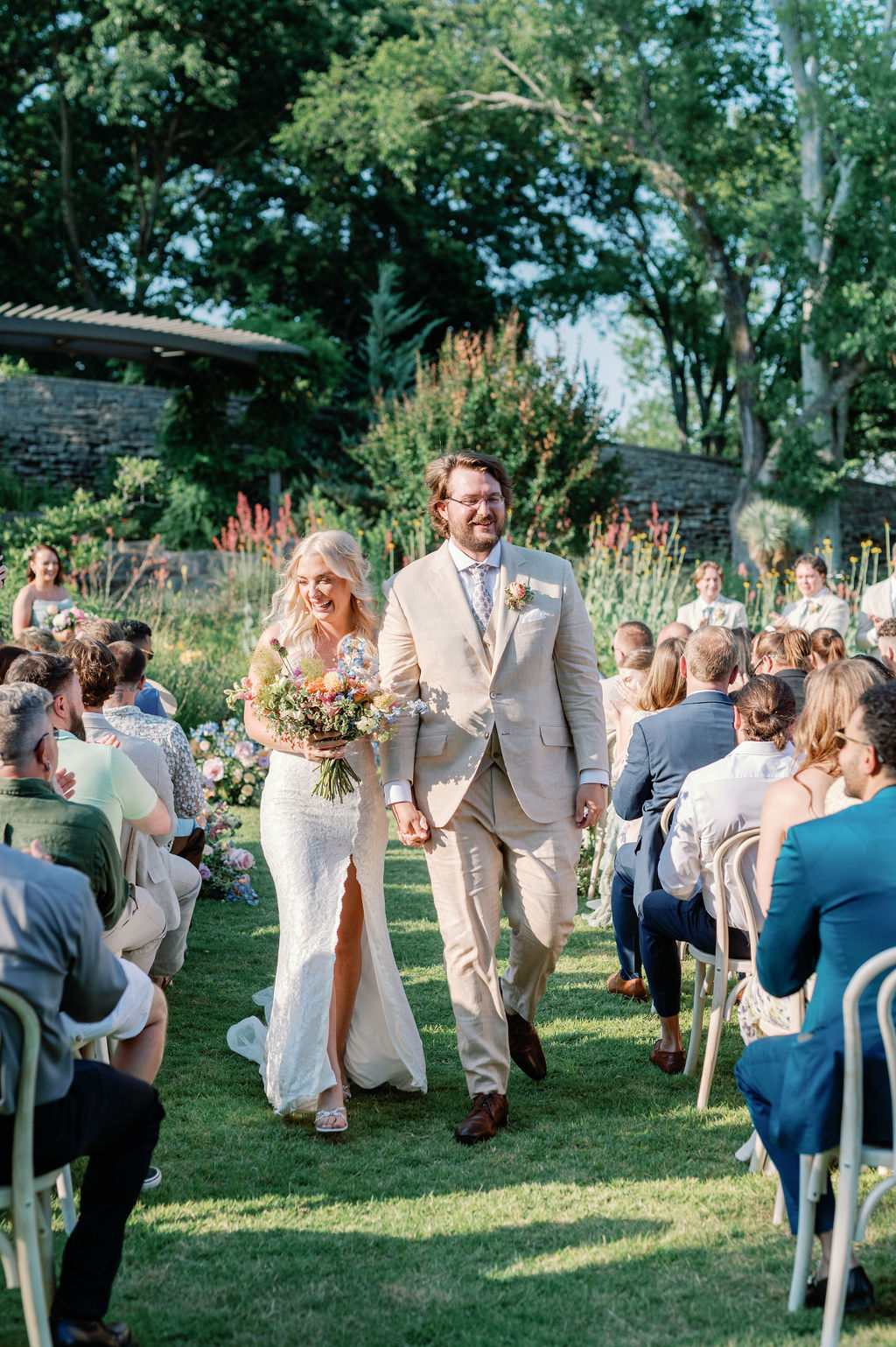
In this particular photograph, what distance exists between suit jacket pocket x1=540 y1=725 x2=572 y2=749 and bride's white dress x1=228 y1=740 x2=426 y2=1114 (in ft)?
2.06

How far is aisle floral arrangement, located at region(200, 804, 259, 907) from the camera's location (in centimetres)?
712

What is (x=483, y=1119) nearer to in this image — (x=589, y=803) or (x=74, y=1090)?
(x=589, y=803)

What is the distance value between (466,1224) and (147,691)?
3.47 metres

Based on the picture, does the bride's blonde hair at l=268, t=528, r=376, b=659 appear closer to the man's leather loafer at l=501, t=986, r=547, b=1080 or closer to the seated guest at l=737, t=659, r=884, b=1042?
the man's leather loafer at l=501, t=986, r=547, b=1080

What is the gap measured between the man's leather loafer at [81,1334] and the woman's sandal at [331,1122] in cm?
138

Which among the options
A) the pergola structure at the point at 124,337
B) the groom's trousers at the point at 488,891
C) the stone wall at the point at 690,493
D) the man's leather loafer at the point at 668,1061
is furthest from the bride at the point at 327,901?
the stone wall at the point at 690,493

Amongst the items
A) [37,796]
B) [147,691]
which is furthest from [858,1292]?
[147,691]

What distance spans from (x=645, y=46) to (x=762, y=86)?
9.47 ft

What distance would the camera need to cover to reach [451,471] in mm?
→ 4164

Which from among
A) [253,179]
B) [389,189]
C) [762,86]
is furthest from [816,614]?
[253,179]

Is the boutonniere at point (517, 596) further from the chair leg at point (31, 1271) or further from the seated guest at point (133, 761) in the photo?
the chair leg at point (31, 1271)

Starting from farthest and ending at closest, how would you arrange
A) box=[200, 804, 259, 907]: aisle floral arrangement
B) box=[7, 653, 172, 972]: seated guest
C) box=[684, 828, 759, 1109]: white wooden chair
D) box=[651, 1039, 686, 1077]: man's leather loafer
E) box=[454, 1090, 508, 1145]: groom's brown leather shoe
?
1. box=[200, 804, 259, 907]: aisle floral arrangement
2. box=[651, 1039, 686, 1077]: man's leather loafer
3. box=[454, 1090, 508, 1145]: groom's brown leather shoe
4. box=[684, 828, 759, 1109]: white wooden chair
5. box=[7, 653, 172, 972]: seated guest

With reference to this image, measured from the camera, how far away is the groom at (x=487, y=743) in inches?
159

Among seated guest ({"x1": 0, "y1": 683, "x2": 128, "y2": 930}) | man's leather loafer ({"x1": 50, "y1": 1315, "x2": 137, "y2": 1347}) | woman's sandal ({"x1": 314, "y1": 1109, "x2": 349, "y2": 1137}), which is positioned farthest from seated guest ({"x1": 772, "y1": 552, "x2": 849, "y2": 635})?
man's leather loafer ({"x1": 50, "y1": 1315, "x2": 137, "y2": 1347})
